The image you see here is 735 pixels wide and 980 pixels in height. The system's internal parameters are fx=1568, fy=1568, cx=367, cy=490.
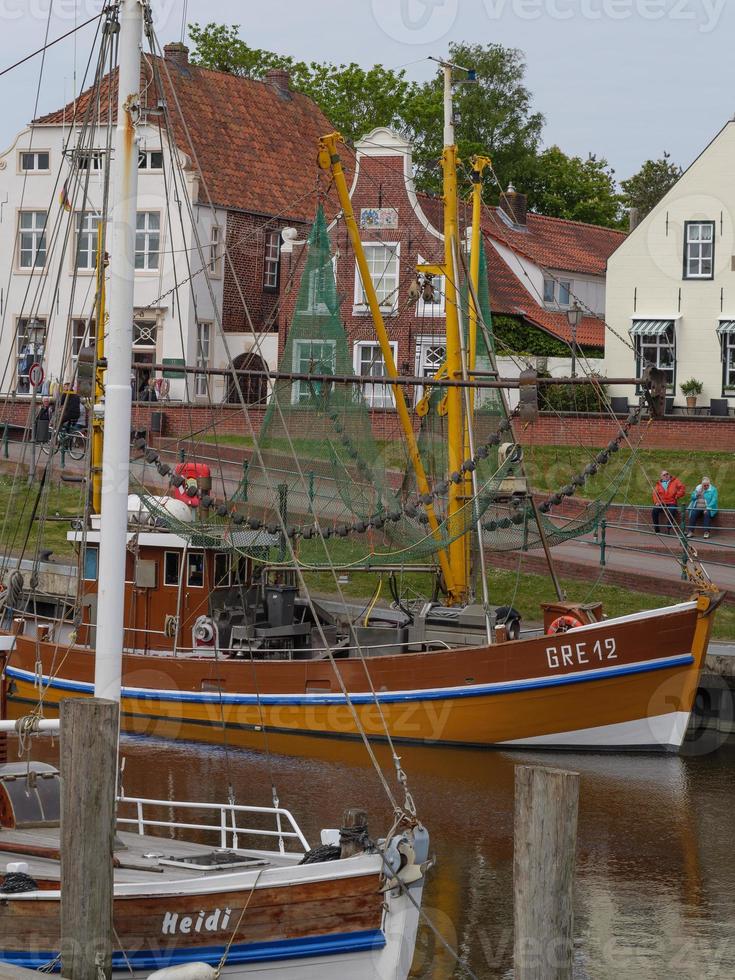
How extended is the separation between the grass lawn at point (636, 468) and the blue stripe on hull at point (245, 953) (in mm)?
24483

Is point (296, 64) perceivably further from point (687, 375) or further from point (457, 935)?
point (457, 935)

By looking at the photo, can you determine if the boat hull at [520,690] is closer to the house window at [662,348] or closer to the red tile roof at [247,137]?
the house window at [662,348]

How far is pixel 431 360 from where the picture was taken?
4066 cm

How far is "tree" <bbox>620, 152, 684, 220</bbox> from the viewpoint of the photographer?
70.6 meters

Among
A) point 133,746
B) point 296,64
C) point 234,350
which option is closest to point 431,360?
point 234,350

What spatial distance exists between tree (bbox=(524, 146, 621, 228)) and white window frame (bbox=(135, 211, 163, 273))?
23.5 m

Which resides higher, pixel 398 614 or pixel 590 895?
pixel 398 614

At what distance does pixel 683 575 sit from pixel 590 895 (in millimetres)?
13247

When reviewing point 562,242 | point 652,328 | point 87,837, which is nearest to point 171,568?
point 87,837

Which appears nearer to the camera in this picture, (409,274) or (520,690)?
(520,690)

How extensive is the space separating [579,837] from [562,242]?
130 feet

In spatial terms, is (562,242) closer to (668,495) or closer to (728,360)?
(728,360)

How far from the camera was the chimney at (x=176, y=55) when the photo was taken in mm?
52094

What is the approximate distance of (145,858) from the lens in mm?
13305
